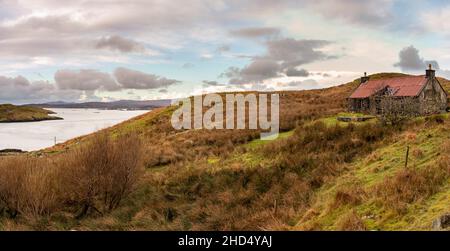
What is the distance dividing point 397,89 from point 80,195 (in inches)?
1161

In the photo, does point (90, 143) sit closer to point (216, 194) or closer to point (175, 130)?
point (216, 194)

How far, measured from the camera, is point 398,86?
3497 centimetres

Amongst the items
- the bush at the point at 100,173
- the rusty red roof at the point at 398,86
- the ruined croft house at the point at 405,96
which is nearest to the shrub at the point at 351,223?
the bush at the point at 100,173

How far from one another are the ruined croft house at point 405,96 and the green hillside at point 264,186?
975cm

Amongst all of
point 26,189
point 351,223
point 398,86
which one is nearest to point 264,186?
point 351,223

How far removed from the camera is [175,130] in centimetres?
4672

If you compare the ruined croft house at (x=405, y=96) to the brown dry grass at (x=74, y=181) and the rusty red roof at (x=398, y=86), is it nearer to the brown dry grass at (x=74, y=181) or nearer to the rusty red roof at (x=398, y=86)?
the rusty red roof at (x=398, y=86)

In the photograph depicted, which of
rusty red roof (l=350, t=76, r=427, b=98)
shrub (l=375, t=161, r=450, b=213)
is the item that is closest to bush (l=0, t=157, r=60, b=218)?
shrub (l=375, t=161, r=450, b=213)

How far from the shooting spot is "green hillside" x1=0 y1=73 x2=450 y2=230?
10.5 meters

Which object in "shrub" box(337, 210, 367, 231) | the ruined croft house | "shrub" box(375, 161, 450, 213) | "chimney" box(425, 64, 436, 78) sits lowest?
"shrub" box(337, 210, 367, 231)

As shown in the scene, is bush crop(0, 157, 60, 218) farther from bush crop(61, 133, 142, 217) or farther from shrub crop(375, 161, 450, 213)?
shrub crop(375, 161, 450, 213)
